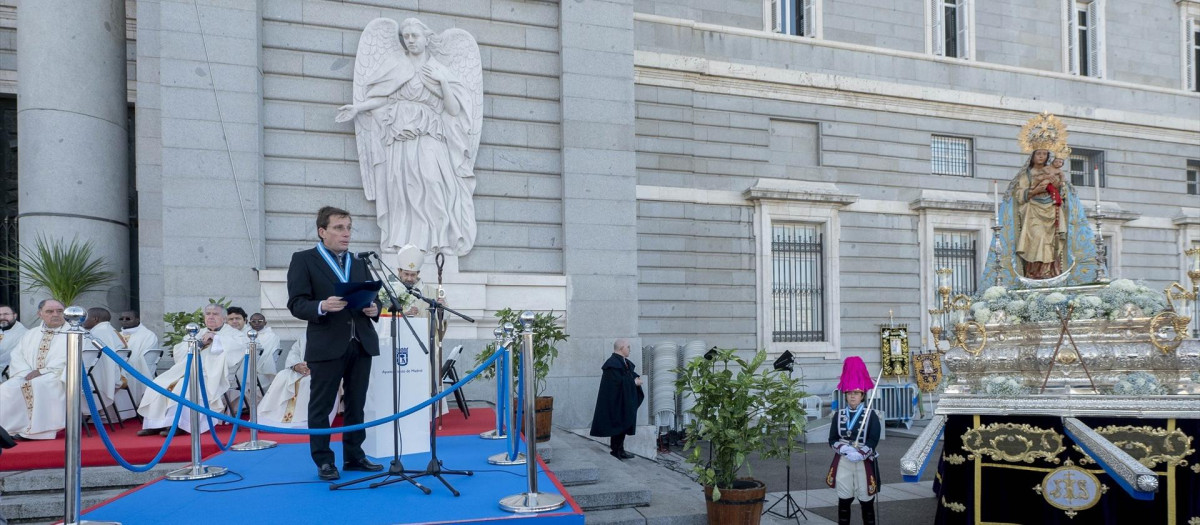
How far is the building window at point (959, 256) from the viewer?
60.2 feet

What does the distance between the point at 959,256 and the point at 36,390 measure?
18.2 meters

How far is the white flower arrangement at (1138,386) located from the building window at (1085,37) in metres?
16.9

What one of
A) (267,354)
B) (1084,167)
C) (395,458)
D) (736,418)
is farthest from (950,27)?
(395,458)

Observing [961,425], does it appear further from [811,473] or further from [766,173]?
[766,173]

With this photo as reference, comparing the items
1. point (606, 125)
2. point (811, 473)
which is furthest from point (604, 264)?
point (811, 473)

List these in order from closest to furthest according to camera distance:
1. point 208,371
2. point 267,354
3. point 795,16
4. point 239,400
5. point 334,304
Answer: point 334,304
point 239,400
point 208,371
point 267,354
point 795,16

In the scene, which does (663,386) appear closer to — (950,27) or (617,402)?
(617,402)

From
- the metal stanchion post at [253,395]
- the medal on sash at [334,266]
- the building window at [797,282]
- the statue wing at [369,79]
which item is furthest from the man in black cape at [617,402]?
the building window at [797,282]

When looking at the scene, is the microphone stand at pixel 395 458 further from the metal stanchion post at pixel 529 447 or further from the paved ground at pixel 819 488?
the paved ground at pixel 819 488

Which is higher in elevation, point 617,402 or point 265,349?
point 265,349

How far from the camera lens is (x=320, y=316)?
5.00 m

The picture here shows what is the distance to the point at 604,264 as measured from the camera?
11.4 metres

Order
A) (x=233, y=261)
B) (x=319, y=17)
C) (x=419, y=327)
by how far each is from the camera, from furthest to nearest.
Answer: (x=319, y=17) < (x=233, y=261) < (x=419, y=327)

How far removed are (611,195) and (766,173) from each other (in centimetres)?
667
